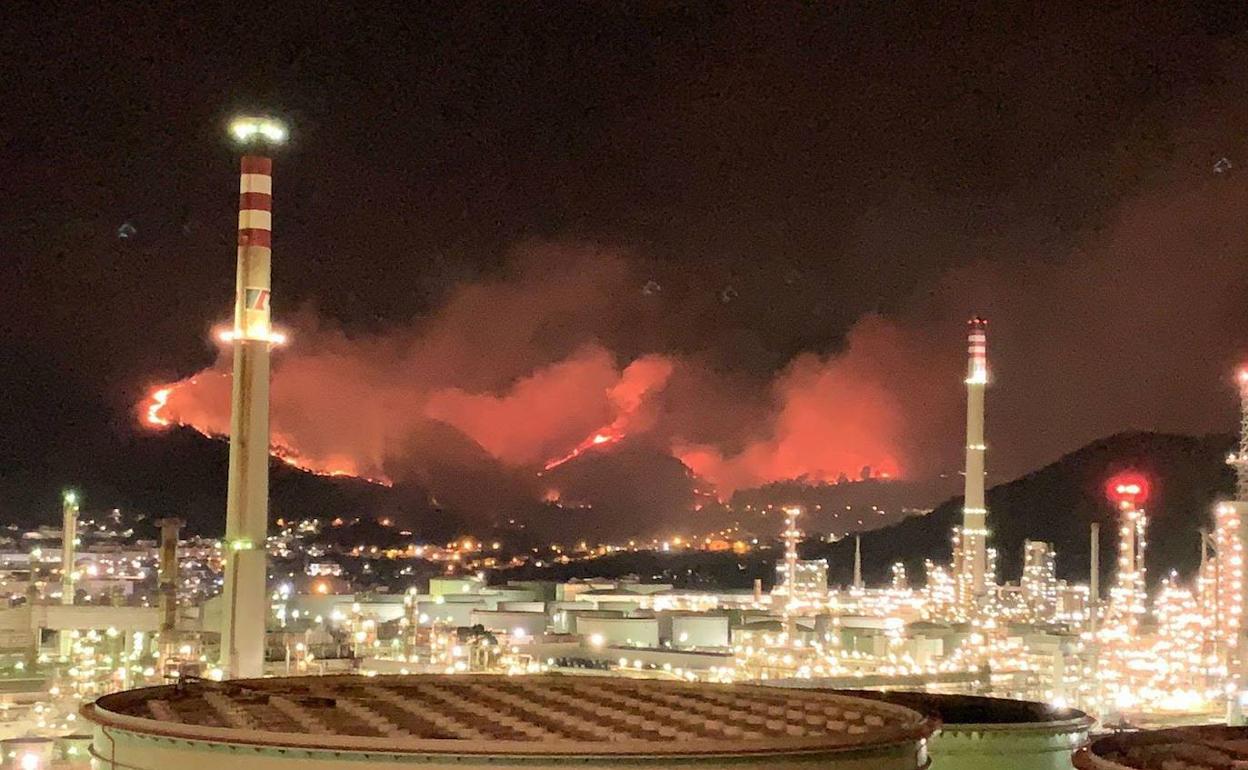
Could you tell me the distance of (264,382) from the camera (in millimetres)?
11992

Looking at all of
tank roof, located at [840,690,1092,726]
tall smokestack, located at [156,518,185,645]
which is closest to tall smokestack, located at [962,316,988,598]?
tall smokestack, located at [156,518,185,645]

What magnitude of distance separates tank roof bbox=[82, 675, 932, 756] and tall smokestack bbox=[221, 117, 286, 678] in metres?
6.46

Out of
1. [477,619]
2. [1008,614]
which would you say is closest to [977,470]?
[1008,614]

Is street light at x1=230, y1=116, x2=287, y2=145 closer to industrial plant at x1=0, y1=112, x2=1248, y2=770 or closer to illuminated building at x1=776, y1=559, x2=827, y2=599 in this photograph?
industrial plant at x1=0, y1=112, x2=1248, y2=770

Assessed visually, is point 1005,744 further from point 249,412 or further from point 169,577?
point 169,577

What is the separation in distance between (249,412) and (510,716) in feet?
25.9

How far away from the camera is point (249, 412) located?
469 inches

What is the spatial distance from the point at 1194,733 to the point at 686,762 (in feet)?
7.08

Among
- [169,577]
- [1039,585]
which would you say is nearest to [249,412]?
[169,577]

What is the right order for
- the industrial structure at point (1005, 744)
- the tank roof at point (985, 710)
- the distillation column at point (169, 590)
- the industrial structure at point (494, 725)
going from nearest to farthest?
1. the industrial structure at point (494, 725)
2. the industrial structure at point (1005, 744)
3. the tank roof at point (985, 710)
4. the distillation column at point (169, 590)

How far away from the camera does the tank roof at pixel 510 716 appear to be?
363cm

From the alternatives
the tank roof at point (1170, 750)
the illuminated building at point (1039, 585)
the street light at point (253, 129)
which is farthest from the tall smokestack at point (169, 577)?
the illuminated building at point (1039, 585)

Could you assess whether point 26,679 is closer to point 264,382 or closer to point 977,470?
point 264,382

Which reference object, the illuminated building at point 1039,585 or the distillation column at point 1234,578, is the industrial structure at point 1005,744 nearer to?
the distillation column at point 1234,578
